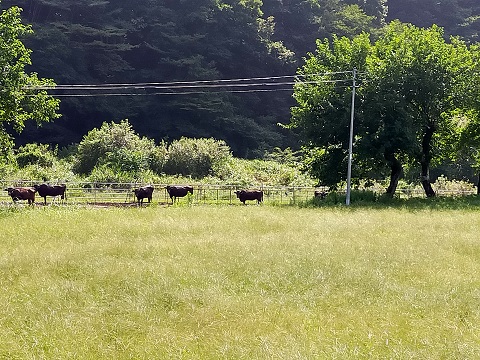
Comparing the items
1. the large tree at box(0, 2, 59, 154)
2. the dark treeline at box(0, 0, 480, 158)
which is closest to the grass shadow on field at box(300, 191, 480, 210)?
the large tree at box(0, 2, 59, 154)

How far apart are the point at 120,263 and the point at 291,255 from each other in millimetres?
4039

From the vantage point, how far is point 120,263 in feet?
37.6

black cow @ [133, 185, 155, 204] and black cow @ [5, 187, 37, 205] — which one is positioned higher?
black cow @ [133, 185, 155, 204]

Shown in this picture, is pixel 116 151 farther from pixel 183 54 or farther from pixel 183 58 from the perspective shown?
pixel 183 54

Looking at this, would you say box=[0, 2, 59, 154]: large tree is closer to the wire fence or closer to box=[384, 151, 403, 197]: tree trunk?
the wire fence

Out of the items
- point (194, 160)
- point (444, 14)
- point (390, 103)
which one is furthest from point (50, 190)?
point (444, 14)

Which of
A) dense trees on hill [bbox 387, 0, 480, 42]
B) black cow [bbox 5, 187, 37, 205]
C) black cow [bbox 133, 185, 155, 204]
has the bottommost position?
black cow [bbox 5, 187, 37, 205]

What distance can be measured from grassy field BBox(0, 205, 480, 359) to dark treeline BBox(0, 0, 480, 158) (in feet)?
154

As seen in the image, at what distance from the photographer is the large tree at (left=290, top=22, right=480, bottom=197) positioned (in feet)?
94.4

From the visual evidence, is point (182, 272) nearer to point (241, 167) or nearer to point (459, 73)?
point (459, 73)

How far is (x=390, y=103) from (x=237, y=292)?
70.7 ft

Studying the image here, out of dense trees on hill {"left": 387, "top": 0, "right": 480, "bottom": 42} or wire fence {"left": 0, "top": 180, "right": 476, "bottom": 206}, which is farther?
dense trees on hill {"left": 387, "top": 0, "right": 480, "bottom": 42}

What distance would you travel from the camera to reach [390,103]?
28375 mm

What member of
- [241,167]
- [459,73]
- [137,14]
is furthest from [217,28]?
[459,73]
